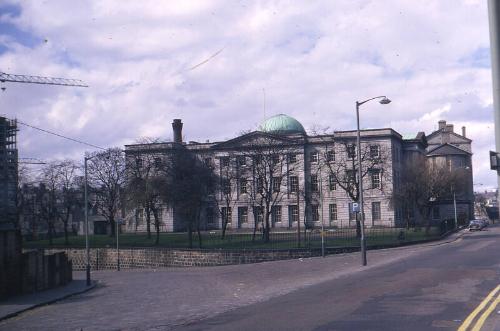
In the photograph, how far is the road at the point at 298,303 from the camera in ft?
46.7

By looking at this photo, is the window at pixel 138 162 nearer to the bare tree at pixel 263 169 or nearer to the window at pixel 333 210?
the bare tree at pixel 263 169

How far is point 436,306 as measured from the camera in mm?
15469

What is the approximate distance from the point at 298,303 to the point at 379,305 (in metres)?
2.86

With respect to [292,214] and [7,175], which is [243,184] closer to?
[292,214]

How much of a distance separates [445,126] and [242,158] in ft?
252

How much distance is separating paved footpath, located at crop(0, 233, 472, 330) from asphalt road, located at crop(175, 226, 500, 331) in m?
1.32

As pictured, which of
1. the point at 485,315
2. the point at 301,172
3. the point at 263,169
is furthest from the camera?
the point at 301,172

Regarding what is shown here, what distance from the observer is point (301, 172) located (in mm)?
81938

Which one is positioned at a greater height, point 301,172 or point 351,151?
point 351,151

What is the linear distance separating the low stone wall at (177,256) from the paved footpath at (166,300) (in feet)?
31.4

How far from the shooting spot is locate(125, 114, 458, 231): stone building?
227 feet

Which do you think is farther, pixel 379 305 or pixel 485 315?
pixel 379 305

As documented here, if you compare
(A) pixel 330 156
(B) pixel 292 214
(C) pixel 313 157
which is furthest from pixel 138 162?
(B) pixel 292 214

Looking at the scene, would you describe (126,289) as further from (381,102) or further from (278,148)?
(278,148)
